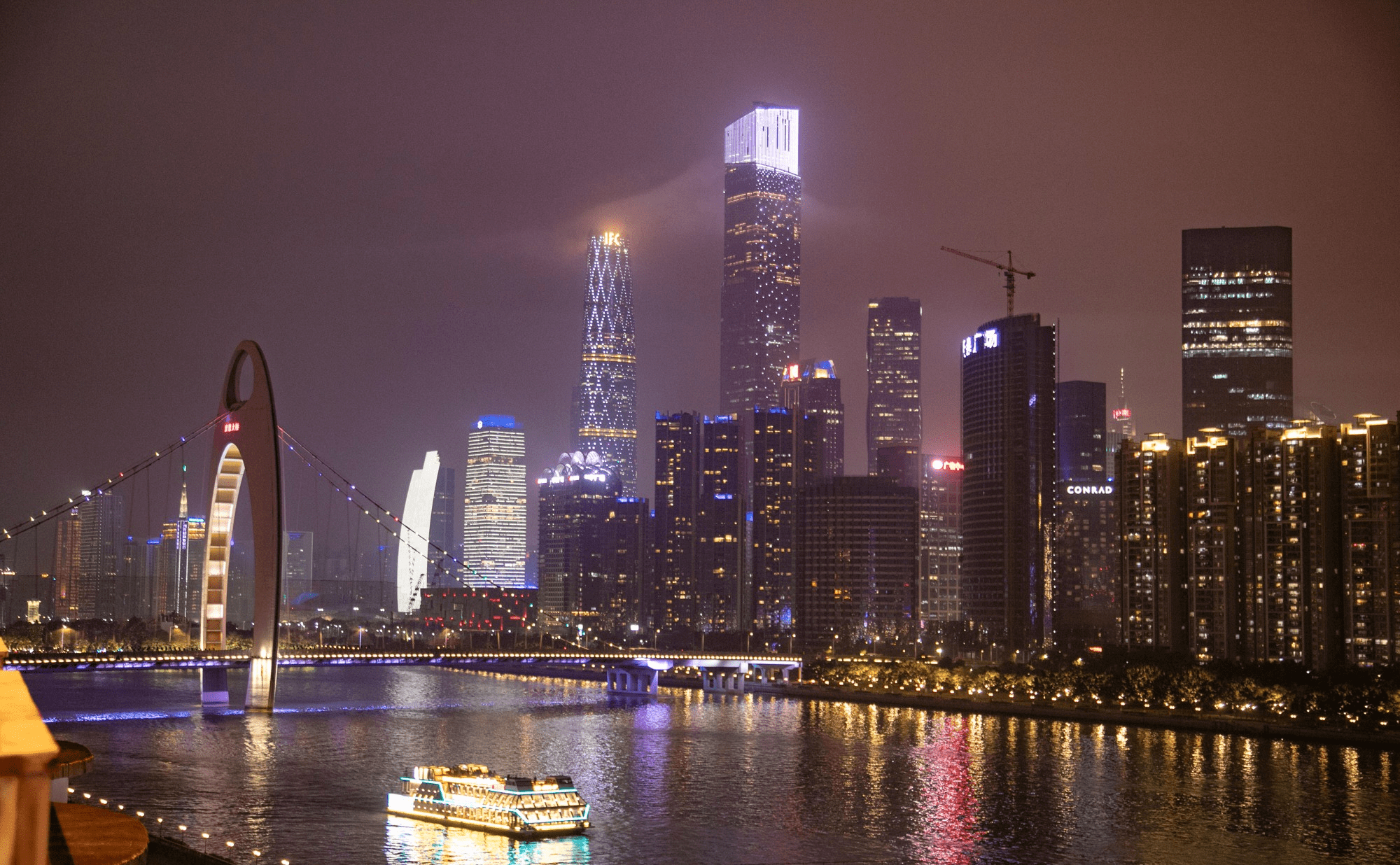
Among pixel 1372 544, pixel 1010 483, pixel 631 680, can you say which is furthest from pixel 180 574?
pixel 1372 544

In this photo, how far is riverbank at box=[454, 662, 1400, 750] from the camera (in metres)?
66.8

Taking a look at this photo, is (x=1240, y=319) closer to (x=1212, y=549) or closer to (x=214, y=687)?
(x=1212, y=549)

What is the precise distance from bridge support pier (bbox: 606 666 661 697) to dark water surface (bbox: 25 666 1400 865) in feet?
68.6

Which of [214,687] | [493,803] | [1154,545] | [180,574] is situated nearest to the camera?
[493,803]

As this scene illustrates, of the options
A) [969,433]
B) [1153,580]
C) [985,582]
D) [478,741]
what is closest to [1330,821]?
[478,741]

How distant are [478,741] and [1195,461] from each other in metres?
61.6

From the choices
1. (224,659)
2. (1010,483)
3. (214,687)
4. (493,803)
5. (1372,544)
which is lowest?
(214,687)

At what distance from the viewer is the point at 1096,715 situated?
78.1 m

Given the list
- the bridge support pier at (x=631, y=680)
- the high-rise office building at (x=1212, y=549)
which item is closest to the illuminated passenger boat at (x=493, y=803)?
the bridge support pier at (x=631, y=680)

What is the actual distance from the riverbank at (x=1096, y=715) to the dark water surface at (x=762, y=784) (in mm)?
2151

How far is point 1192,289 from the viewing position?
564ft

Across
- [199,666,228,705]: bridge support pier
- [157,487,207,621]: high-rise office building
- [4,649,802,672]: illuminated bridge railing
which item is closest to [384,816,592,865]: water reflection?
[4,649,802,672]: illuminated bridge railing

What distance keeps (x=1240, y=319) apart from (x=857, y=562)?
185 feet

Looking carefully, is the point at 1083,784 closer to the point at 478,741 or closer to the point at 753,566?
the point at 478,741
